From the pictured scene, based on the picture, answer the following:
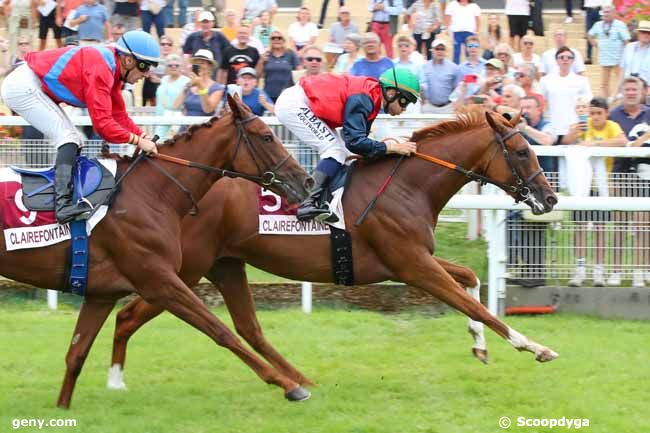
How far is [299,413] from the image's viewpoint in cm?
644

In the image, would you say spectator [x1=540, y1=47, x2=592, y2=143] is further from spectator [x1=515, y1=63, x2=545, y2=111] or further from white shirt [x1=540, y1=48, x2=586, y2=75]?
white shirt [x1=540, y1=48, x2=586, y2=75]

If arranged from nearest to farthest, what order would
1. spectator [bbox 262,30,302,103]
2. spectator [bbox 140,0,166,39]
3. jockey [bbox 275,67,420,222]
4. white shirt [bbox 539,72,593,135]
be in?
jockey [bbox 275,67,420,222]
white shirt [bbox 539,72,593,135]
spectator [bbox 262,30,302,103]
spectator [bbox 140,0,166,39]

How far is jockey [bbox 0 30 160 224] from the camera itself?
6.36 m

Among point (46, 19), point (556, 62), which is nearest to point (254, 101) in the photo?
point (556, 62)

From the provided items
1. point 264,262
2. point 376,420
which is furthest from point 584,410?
point 264,262

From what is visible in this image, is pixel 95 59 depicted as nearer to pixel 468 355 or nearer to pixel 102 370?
pixel 102 370

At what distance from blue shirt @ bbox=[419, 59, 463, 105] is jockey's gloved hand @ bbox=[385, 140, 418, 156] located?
13.7 ft

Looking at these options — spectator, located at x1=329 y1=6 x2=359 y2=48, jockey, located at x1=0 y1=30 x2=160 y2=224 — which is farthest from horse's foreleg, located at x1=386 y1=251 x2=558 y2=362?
spectator, located at x1=329 y1=6 x2=359 y2=48

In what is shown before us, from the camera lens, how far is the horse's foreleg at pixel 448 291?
270 inches

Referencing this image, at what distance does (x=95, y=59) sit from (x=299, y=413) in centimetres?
226

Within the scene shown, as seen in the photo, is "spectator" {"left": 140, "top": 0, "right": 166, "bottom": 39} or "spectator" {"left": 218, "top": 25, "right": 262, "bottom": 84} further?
"spectator" {"left": 140, "top": 0, "right": 166, "bottom": 39}

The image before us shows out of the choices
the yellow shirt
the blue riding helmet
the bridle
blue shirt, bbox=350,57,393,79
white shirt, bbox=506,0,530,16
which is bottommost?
the yellow shirt

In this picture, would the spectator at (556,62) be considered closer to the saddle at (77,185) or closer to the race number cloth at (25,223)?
the saddle at (77,185)

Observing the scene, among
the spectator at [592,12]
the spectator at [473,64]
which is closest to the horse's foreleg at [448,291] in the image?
the spectator at [473,64]
